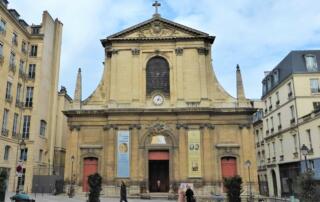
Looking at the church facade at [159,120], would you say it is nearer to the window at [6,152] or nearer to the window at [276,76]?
the window at [6,152]

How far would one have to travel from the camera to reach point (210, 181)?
23359 millimetres

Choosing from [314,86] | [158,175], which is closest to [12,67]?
[158,175]

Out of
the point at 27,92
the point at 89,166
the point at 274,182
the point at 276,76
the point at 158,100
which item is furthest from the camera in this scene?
the point at 274,182

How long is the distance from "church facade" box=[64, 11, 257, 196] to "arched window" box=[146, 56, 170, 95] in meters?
0.08

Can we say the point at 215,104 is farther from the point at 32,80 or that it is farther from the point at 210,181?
the point at 32,80

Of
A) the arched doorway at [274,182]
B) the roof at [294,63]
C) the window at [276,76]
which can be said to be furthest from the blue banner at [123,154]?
the arched doorway at [274,182]

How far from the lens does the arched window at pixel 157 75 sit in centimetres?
2606

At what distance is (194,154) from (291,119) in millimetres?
11645

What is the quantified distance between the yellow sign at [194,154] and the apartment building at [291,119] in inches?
345

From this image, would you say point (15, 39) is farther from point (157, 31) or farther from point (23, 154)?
point (157, 31)

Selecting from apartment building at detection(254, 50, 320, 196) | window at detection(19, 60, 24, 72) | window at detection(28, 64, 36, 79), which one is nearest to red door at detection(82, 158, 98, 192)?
window at detection(28, 64, 36, 79)

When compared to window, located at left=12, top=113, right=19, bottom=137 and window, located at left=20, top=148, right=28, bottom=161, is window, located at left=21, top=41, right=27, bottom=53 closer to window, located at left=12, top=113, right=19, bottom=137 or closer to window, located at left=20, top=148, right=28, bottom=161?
window, located at left=12, top=113, right=19, bottom=137

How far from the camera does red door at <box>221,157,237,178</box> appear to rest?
23.9 metres

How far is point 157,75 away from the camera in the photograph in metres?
26.4
